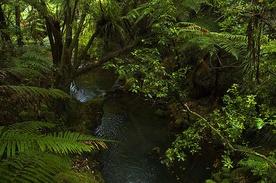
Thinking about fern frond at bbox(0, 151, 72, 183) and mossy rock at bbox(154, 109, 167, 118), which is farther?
mossy rock at bbox(154, 109, 167, 118)

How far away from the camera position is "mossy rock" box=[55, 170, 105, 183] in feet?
8.53

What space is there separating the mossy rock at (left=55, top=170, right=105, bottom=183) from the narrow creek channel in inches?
16.7

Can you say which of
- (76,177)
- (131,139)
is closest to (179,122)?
(131,139)

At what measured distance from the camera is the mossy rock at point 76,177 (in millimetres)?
2600

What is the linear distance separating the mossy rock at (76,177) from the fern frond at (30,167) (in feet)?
1.26

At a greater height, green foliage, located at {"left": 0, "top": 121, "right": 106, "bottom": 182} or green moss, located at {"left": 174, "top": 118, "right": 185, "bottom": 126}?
green foliage, located at {"left": 0, "top": 121, "right": 106, "bottom": 182}

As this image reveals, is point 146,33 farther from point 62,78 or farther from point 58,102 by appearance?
point 58,102

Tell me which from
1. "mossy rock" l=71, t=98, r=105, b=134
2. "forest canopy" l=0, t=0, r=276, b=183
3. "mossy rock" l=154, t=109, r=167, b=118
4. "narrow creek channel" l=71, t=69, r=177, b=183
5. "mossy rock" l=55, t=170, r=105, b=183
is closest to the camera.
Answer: "forest canopy" l=0, t=0, r=276, b=183

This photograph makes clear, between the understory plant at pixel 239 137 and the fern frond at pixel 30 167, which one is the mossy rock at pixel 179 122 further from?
the fern frond at pixel 30 167

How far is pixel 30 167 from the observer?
132cm

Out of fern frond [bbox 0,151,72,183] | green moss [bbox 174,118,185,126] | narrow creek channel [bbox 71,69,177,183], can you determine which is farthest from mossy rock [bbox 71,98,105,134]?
fern frond [bbox 0,151,72,183]

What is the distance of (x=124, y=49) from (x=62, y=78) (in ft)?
4.96

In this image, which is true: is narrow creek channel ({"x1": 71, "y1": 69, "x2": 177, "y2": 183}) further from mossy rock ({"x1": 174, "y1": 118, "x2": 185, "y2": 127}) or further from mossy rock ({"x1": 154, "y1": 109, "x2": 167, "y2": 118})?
mossy rock ({"x1": 174, "y1": 118, "x2": 185, "y2": 127})

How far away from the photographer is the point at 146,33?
5.89 m
